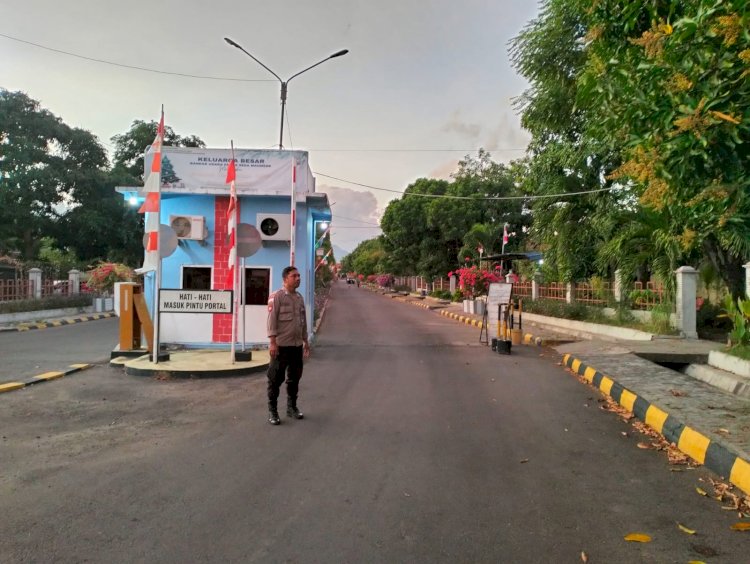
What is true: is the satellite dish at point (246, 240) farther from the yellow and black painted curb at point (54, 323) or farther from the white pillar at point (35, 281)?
the white pillar at point (35, 281)

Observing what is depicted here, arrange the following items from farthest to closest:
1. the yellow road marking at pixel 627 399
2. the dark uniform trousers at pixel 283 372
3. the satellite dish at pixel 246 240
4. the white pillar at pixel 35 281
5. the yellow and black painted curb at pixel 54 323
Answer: the white pillar at pixel 35 281, the yellow and black painted curb at pixel 54 323, the satellite dish at pixel 246 240, the yellow road marking at pixel 627 399, the dark uniform trousers at pixel 283 372

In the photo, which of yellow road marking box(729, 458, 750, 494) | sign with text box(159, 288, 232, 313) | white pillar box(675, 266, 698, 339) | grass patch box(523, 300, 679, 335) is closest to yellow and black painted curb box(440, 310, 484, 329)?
grass patch box(523, 300, 679, 335)

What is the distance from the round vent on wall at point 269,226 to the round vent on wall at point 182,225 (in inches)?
62.7

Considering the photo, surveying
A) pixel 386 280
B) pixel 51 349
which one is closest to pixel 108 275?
pixel 51 349

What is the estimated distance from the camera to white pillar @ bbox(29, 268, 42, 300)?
22328mm

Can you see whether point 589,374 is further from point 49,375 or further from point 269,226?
point 49,375

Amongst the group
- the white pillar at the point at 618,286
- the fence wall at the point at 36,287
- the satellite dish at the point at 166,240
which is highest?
the satellite dish at the point at 166,240

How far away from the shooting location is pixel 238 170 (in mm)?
12336

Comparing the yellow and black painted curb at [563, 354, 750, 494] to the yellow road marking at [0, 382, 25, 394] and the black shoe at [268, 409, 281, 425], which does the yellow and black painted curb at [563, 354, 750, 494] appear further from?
the yellow road marking at [0, 382, 25, 394]

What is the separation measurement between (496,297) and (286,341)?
770 centimetres

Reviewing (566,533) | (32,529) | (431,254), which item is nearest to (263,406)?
(32,529)

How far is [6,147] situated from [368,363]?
82.9ft

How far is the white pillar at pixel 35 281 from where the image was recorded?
22328 mm

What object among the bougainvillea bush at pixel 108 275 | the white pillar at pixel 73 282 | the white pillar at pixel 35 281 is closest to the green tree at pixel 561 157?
the bougainvillea bush at pixel 108 275
